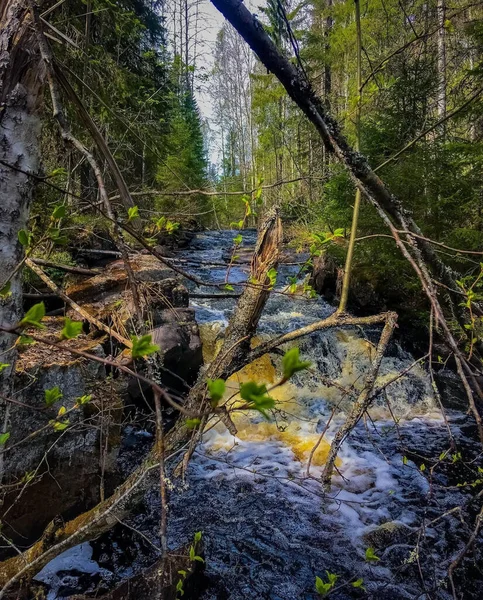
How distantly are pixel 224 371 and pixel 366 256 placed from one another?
6660 mm

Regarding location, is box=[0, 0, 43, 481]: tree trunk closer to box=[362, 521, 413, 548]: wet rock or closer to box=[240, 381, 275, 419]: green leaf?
box=[240, 381, 275, 419]: green leaf

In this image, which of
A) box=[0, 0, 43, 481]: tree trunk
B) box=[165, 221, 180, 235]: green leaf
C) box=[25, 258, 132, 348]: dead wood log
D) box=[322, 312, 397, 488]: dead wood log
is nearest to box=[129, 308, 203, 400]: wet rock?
box=[25, 258, 132, 348]: dead wood log

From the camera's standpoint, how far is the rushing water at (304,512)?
3145 mm

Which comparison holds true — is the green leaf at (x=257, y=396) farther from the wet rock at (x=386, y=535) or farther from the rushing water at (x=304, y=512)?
the wet rock at (x=386, y=535)

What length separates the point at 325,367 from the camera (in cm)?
724

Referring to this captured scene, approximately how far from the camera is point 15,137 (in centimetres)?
123

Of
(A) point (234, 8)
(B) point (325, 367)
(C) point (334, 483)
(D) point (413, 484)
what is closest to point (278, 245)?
(A) point (234, 8)

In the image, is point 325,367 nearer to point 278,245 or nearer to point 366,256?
point 366,256

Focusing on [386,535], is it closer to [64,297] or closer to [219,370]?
[219,370]

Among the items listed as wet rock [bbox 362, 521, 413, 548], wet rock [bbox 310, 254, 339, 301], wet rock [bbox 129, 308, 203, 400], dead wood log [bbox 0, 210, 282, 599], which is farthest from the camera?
wet rock [bbox 310, 254, 339, 301]

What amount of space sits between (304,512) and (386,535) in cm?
84

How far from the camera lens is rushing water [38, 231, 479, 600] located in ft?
10.3

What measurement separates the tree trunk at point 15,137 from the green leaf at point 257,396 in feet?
3.29

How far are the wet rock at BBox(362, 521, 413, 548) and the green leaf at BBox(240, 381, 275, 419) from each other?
12.9 feet
